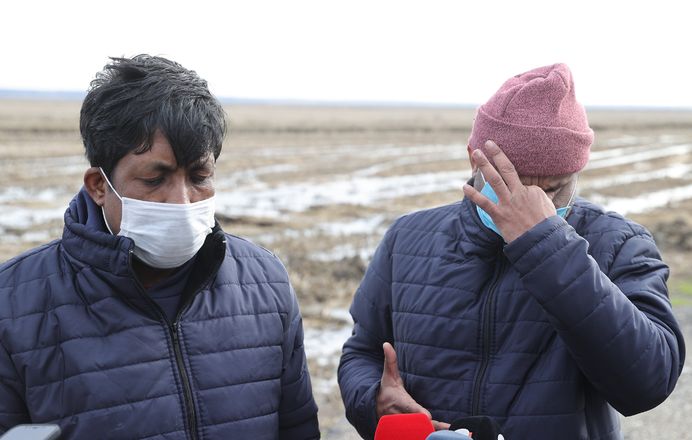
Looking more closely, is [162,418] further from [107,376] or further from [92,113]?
[92,113]

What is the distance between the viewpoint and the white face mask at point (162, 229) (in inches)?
83.5

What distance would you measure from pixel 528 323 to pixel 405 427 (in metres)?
0.50

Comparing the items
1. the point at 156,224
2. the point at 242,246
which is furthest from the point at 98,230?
the point at 242,246

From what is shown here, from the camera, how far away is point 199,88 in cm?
217

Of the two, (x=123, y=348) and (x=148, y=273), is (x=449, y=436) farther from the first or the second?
(x=148, y=273)

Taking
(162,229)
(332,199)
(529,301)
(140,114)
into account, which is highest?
(140,114)

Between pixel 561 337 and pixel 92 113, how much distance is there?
1.39 m

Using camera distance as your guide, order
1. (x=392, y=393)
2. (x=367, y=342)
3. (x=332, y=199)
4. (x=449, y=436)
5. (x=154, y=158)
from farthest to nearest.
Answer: (x=332, y=199)
(x=367, y=342)
(x=392, y=393)
(x=154, y=158)
(x=449, y=436)

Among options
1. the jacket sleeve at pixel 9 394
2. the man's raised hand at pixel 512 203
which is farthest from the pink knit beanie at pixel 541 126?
the jacket sleeve at pixel 9 394

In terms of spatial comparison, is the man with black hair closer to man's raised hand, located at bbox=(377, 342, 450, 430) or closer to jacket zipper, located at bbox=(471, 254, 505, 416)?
man's raised hand, located at bbox=(377, 342, 450, 430)

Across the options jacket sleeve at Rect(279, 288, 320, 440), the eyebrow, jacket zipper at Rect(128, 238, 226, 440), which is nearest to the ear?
the eyebrow

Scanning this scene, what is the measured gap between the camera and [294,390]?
240cm

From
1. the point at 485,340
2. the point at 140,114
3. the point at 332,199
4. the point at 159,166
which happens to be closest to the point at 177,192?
the point at 159,166

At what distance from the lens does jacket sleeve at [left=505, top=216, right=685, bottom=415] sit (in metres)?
1.99
